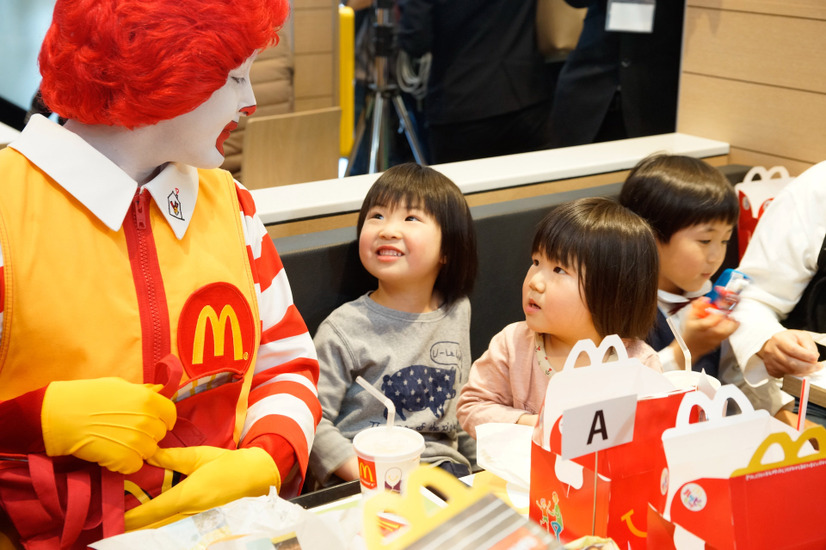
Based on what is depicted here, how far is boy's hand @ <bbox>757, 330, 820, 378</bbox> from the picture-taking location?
1.69 m

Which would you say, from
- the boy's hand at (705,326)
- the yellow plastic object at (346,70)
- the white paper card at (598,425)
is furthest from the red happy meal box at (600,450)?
the yellow plastic object at (346,70)

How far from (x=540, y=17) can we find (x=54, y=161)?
3.07 metres

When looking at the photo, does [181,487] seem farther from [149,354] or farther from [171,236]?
[171,236]

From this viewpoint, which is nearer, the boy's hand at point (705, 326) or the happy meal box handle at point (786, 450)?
the happy meal box handle at point (786, 450)

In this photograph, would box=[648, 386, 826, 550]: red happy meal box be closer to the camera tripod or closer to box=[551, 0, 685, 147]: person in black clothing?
box=[551, 0, 685, 147]: person in black clothing

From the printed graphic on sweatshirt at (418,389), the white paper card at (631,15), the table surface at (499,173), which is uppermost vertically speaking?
the white paper card at (631,15)

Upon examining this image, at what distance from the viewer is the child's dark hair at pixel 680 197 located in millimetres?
2070

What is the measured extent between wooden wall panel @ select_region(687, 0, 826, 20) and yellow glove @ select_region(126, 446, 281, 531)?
228cm

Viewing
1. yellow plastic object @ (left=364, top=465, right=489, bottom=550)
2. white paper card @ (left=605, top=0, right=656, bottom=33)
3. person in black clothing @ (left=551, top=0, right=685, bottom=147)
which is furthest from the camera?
person in black clothing @ (left=551, top=0, right=685, bottom=147)

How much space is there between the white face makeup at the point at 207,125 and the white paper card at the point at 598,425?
69cm

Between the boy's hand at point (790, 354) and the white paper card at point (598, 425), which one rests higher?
the white paper card at point (598, 425)

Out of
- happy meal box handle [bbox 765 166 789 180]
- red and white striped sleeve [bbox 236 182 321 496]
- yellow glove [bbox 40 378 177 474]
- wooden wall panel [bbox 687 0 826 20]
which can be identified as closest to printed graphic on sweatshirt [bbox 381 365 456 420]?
red and white striped sleeve [bbox 236 182 321 496]

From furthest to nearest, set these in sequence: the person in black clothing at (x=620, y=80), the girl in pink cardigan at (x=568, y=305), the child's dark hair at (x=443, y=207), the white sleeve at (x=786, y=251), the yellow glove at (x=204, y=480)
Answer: the person in black clothing at (x=620, y=80)
the white sleeve at (x=786, y=251)
the child's dark hair at (x=443, y=207)
the girl in pink cardigan at (x=568, y=305)
the yellow glove at (x=204, y=480)

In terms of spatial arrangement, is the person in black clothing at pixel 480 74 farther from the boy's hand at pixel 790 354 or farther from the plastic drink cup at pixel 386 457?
the plastic drink cup at pixel 386 457
